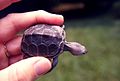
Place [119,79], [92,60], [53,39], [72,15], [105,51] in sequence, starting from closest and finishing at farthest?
[53,39], [119,79], [92,60], [105,51], [72,15]

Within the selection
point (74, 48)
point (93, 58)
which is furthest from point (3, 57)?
point (93, 58)

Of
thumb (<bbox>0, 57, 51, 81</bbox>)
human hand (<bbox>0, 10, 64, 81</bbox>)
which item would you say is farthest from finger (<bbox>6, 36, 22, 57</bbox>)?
thumb (<bbox>0, 57, 51, 81</bbox>)

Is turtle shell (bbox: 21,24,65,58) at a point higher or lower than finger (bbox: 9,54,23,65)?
higher

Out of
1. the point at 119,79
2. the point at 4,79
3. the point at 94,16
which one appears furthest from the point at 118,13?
the point at 4,79

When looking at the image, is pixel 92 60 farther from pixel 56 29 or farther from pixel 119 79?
pixel 56 29

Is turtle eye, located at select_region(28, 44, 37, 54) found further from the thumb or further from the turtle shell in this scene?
the thumb

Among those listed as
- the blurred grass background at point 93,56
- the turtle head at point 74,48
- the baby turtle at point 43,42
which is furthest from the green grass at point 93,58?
the baby turtle at point 43,42
